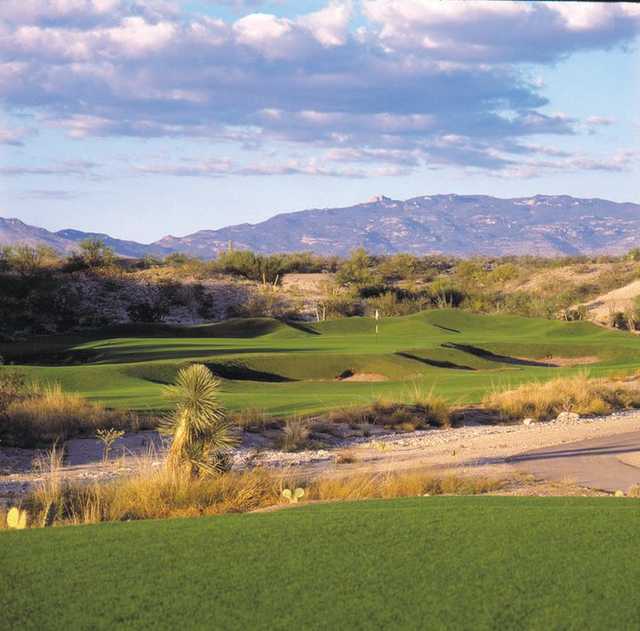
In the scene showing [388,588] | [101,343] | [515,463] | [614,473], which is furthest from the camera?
[101,343]

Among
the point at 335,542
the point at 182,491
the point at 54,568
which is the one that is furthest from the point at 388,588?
the point at 182,491

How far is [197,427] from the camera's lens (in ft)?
37.8

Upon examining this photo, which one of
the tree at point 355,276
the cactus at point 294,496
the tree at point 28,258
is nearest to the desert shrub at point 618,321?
the tree at point 355,276

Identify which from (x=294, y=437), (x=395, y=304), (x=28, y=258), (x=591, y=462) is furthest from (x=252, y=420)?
(x=28, y=258)

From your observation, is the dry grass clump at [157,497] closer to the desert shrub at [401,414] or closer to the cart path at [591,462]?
the cart path at [591,462]

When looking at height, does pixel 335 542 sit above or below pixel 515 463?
above

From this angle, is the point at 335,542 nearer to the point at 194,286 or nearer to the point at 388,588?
the point at 388,588

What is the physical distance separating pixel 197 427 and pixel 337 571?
18.8 feet

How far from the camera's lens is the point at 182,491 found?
1058cm

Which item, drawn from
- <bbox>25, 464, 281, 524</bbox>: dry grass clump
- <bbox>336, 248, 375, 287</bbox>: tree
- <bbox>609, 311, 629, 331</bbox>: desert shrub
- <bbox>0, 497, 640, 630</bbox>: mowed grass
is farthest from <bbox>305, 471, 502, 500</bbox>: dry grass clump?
<bbox>336, 248, 375, 287</bbox>: tree

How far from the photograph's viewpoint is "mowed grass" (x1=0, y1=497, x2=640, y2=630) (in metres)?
5.13

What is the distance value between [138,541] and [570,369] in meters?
28.3

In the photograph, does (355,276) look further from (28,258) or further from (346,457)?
(346,457)

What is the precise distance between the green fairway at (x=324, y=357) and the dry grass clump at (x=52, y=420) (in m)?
1.67
